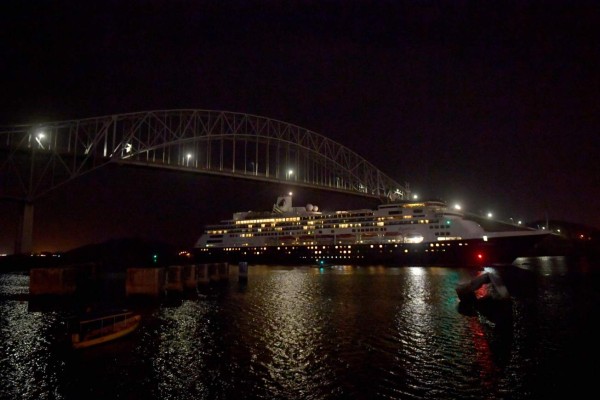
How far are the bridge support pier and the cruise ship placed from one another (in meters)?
35.7

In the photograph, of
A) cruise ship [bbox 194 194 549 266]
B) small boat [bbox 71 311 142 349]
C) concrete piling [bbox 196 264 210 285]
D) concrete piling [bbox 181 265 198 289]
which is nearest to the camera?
small boat [bbox 71 311 142 349]

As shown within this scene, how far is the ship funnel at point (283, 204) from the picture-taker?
92.8 metres

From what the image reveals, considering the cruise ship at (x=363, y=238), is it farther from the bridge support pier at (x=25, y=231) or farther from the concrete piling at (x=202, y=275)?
the bridge support pier at (x=25, y=231)

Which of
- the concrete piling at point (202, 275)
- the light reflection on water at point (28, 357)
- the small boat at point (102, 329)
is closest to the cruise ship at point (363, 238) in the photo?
the concrete piling at point (202, 275)

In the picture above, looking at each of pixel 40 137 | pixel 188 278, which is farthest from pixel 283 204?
pixel 188 278

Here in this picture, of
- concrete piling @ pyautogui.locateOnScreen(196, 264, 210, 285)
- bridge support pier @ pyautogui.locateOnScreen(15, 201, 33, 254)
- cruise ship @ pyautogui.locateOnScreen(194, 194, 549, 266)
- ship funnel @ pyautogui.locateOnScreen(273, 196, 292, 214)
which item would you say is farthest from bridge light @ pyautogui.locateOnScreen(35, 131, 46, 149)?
ship funnel @ pyautogui.locateOnScreen(273, 196, 292, 214)

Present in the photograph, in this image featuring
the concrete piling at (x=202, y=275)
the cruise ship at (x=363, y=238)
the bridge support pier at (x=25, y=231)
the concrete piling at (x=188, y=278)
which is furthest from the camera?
the cruise ship at (x=363, y=238)

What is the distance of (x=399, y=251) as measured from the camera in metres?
69.2

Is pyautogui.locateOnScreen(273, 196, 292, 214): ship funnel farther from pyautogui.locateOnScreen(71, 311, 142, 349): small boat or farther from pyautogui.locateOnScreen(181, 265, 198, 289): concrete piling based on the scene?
pyautogui.locateOnScreen(71, 311, 142, 349): small boat

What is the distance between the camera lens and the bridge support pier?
187 feet

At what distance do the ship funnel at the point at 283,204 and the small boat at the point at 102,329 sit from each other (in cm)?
7276

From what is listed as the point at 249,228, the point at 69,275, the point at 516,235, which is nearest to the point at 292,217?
the point at 249,228

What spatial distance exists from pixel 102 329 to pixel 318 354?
9.20 metres

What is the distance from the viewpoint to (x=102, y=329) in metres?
18.2
